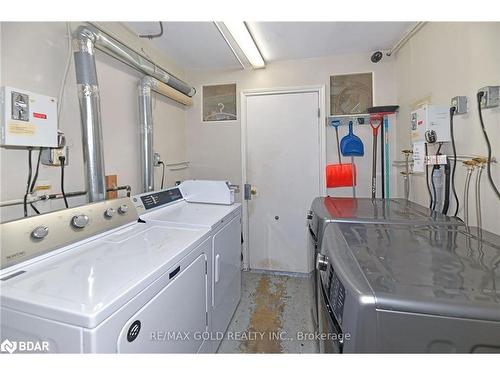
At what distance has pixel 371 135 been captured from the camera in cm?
265

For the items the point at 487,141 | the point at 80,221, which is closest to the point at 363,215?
the point at 487,141

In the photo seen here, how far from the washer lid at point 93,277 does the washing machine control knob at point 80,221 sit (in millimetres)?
99

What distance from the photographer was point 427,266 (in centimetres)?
82

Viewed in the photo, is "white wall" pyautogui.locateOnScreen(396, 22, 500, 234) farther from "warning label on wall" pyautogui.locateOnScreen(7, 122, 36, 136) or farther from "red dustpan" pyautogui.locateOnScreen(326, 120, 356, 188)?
"warning label on wall" pyautogui.locateOnScreen(7, 122, 36, 136)

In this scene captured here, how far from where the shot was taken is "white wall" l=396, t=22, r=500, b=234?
4.35 feet

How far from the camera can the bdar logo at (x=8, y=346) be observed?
753 mm

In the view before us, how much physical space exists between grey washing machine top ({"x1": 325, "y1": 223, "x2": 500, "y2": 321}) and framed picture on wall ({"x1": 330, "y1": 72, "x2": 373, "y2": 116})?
1.79m

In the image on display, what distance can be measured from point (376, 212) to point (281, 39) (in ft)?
5.95

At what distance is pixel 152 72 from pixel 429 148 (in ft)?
7.80

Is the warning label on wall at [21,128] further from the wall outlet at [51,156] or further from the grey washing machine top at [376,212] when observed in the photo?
the grey washing machine top at [376,212]

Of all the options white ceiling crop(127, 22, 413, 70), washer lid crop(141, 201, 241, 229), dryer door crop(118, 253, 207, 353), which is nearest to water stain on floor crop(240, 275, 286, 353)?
dryer door crop(118, 253, 207, 353)

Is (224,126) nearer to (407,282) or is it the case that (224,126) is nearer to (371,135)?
(371,135)

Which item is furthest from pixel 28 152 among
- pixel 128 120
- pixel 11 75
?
pixel 128 120

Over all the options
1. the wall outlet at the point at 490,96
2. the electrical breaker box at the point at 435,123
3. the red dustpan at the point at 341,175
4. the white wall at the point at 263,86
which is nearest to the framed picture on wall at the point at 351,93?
the white wall at the point at 263,86
